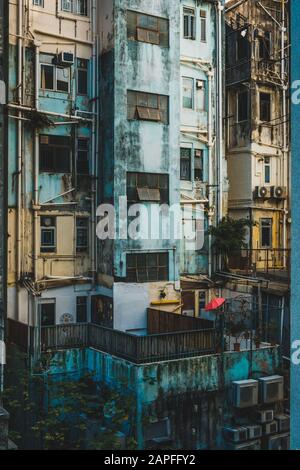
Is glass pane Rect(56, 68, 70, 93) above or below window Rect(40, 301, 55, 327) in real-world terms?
above

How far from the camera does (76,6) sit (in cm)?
654

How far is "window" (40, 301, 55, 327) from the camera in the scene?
6.29 m

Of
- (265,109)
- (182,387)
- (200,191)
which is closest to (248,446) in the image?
(182,387)

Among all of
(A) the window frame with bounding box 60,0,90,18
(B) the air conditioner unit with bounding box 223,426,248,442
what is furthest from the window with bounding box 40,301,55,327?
(A) the window frame with bounding box 60,0,90,18

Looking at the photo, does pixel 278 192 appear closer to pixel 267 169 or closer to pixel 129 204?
pixel 267 169

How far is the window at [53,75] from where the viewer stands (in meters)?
6.31

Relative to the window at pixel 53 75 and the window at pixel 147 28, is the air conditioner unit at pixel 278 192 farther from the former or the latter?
the window at pixel 53 75

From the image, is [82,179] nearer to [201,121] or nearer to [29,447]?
[201,121]

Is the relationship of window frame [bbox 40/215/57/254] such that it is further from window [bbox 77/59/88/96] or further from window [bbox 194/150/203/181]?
window [bbox 194/150/203/181]

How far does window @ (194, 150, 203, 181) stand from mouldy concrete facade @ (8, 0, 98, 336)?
1.65m

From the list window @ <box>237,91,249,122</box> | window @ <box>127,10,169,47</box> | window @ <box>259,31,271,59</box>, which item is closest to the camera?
window @ <box>127,10,169,47</box>

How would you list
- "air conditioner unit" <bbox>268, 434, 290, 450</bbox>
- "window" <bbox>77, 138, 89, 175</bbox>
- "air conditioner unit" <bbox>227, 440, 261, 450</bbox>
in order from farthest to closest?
1. "window" <bbox>77, 138, 89, 175</bbox>
2. "air conditioner unit" <bbox>268, 434, 290, 450</bbox>
3. "air conditioner unit" <bbox>227, 440, 261, 450</bbox>

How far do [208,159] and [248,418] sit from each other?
11.8 ft

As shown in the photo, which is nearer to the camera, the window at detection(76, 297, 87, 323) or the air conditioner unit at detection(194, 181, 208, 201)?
the window at detection(76, 297, 87, 323)
